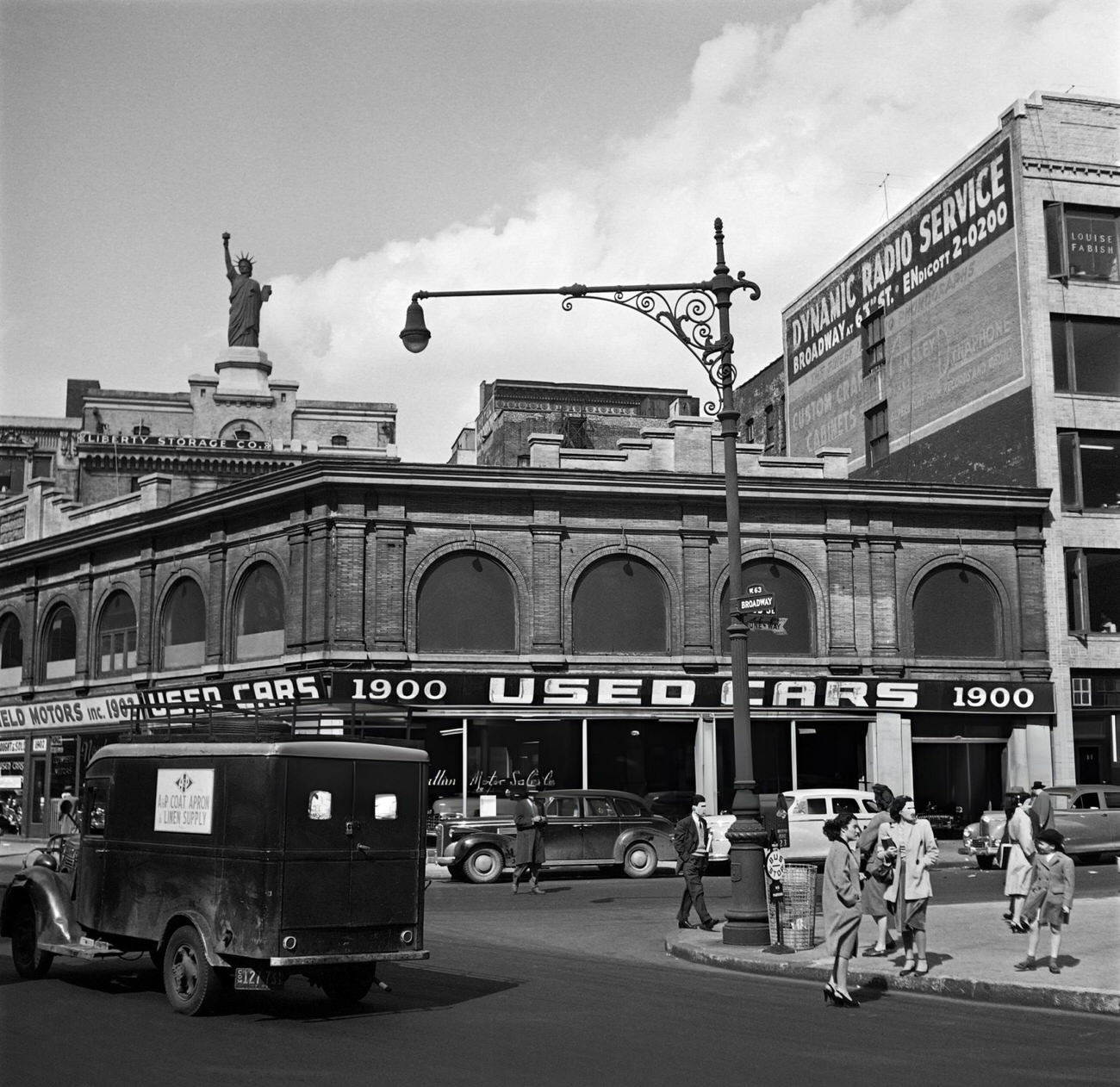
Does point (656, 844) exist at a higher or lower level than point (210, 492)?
lower

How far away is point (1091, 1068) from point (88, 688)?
36.5m

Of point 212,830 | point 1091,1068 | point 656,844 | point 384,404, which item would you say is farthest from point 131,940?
point 384,404

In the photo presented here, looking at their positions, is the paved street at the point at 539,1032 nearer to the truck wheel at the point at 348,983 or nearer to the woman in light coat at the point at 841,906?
the truck wheel at the point at 348,983

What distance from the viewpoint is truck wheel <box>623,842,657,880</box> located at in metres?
29.7

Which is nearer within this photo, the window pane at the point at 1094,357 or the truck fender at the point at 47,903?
the truck fender at the point at 47,903

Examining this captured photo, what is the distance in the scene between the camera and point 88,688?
138 feet

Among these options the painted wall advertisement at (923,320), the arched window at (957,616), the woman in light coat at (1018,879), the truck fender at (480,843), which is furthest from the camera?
the painted wall advertisement at (923,320)

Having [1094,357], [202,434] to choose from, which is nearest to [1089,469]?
[1094,357]

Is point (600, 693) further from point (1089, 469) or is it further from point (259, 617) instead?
point (1089, 469)

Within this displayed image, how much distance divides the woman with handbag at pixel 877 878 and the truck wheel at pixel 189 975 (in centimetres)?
687

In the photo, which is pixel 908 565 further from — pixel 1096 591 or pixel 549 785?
pixel 549 785

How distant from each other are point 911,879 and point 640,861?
15475 millimetres

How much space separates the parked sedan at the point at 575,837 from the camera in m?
28.7

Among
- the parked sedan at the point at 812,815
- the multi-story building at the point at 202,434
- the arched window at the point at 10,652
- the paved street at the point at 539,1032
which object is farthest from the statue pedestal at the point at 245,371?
the paved street at the point at 539,1032
